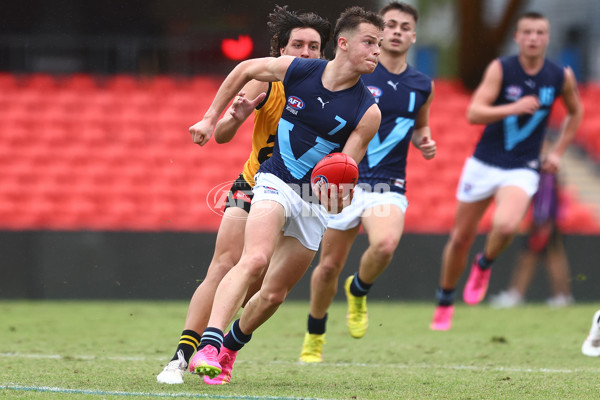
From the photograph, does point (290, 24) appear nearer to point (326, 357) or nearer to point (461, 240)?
point (326, 357)

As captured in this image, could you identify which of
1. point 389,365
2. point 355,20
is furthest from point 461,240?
point 355,20

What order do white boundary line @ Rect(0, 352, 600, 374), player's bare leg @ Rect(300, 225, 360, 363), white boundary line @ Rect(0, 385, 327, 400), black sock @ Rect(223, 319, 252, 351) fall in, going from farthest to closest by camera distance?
player's bare leg @ Rect(300, 225, 360, 363)
white boundary line @ Rect(0, 352, 600, 374)
black sock @ Rect(223, 319, 252, 351)
white boundary line @ Rect(0, 385, 327, 400)

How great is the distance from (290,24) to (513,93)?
3.06m

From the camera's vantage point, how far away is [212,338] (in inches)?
192

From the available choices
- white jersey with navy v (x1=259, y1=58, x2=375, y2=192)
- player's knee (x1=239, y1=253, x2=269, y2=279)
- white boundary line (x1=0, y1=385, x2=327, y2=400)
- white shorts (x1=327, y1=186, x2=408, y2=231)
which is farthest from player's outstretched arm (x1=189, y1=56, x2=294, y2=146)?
white shorts (x1=327, y1=186, x2=408, y2=231)

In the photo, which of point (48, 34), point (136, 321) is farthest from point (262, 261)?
point (48, 34)

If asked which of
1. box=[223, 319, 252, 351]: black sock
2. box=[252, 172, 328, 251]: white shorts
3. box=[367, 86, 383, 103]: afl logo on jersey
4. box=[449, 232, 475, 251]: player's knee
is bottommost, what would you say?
box=[449, 232, 475, 251]: player's knee

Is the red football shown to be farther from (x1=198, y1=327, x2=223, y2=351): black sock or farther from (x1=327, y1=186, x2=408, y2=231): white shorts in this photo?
(x1=327, y1=186, x2=408, y2=231): white shorts

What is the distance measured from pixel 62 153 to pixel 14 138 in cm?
99

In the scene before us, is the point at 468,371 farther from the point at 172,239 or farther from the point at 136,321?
the point at 172,239

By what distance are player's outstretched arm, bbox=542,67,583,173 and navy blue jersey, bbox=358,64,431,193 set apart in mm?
1853

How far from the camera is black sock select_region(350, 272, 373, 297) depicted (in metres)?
7.26

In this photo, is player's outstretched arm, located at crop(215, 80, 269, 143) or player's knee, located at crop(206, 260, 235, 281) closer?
player's outstretched arm, located at crop(215, 80, 269, 143)

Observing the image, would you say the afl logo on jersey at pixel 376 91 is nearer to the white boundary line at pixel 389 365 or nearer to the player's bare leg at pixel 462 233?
the player's bare leg at pixel 462 233
